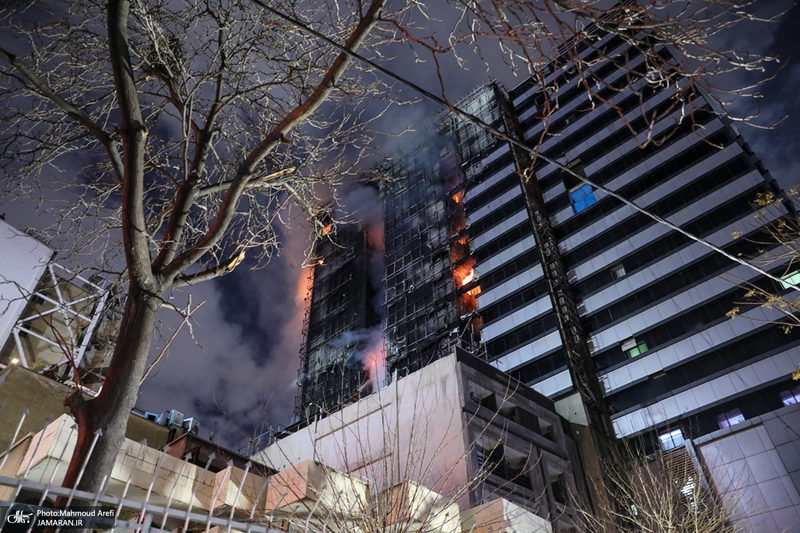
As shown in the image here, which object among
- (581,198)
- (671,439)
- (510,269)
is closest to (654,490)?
(671,439)

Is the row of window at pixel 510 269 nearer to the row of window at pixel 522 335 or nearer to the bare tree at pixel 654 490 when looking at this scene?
the row of window at pixel 522 335

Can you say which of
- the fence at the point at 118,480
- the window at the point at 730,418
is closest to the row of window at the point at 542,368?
the window at the point at 730,418

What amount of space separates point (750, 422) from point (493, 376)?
1517 centimetres

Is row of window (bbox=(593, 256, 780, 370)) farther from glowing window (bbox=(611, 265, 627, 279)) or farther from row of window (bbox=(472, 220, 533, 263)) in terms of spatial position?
row of window (bbox=(472, 220, 533, 263))

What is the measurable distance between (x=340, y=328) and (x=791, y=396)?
4606 cm

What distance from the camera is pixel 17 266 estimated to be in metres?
29.4

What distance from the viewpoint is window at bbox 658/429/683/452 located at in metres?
34.2

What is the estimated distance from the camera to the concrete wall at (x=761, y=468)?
2530 centimetres

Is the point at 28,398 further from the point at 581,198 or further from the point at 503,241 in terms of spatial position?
the point at 581,198

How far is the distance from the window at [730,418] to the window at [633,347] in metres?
7.05

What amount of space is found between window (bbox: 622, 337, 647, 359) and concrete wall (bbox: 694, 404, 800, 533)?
10456 mm

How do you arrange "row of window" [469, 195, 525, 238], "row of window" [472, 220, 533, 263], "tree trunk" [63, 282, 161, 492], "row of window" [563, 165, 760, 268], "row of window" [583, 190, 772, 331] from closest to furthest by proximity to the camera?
1. "tree trunk" [63, 282, 161, 492]
2. "row of window" [583, 190, 772, 331]
3. "row of window" [563, 165, 760, 268]
4. "row of window" [472, 220, 533, 263]
5. "row of window" [469, 195, 525, 238]

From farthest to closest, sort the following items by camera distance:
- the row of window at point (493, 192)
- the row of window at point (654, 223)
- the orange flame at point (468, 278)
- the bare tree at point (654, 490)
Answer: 1. the orange flame at point (468, 278)
2. the row of window at point (493, 192)
3. the row of window at point (654, 223)
4. the bare tree at point (654, 490)

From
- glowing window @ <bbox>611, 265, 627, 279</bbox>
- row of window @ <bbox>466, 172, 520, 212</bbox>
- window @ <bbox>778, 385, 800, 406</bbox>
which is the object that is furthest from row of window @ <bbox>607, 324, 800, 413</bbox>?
row of window @ <bbox>466, 172, 520, 212</bbox>
